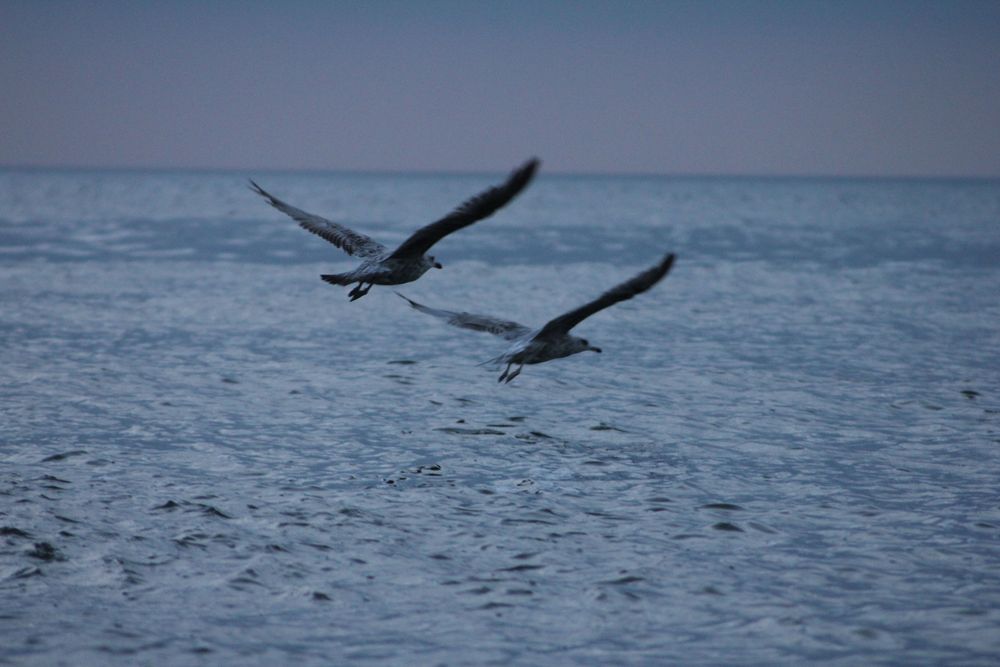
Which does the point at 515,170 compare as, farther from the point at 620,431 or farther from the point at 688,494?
the point at 620,431

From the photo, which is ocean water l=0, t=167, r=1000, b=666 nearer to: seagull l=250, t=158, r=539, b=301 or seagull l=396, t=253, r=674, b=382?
seagull l=396, t=253, r=674, b=382

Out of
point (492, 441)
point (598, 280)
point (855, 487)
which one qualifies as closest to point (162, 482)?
point (492, 441)

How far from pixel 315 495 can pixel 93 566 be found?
3184 millimetres

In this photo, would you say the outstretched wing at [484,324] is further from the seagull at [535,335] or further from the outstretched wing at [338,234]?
the outstretched wing at [338,234]

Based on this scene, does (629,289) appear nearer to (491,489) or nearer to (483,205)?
(483,205)

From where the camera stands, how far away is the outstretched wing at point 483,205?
11.2 meters

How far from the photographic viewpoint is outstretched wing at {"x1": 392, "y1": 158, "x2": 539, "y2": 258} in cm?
1125

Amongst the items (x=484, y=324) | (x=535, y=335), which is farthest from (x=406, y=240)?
(x=535, y=335)

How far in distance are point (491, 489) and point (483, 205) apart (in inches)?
168

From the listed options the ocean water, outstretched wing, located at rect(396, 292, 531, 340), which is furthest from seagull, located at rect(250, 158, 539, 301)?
the ocean water

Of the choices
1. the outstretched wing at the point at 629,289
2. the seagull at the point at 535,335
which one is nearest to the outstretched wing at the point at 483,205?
the seagull at the point at 535,335

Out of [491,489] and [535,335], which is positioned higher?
[535,335]

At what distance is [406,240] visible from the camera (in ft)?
48.9

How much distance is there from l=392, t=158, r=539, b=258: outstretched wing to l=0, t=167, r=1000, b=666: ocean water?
3.24 meters
